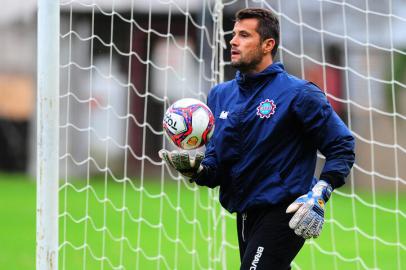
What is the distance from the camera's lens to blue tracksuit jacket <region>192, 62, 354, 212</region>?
4.49 meters

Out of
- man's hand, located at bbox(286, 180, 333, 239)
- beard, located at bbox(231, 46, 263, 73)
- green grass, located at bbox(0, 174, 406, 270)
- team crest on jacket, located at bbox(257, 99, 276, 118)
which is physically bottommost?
green grass, located at bbox(0, 174, 406, 270)

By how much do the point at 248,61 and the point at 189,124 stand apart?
45 centimetres

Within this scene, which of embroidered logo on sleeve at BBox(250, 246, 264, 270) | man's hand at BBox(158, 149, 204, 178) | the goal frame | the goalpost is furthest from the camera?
the goalpost

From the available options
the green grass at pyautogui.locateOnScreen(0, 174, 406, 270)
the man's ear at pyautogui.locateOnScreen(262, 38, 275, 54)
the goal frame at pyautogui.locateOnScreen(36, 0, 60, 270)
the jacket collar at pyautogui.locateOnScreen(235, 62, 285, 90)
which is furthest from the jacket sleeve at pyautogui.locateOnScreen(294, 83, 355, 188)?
the green grass at pyautogui.locateOnScreen(0, 174, 406, 270)

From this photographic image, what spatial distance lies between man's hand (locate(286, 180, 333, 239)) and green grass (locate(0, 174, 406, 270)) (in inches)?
88.7

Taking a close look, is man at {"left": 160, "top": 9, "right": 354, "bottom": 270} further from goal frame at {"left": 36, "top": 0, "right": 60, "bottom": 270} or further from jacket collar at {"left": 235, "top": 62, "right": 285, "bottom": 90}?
goal frame at {"left": 36, "top": 0, "right": 60, "bottom": 270}

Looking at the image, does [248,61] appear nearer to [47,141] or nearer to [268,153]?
[268,153]

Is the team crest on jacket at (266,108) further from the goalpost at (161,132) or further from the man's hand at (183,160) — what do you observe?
the goalpost at (161,132)

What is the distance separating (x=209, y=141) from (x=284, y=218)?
2.07 ft

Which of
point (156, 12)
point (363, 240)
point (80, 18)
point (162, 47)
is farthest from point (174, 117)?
point (162, 47)

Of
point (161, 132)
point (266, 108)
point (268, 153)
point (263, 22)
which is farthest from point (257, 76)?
point (161, 132)

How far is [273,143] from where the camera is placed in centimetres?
461

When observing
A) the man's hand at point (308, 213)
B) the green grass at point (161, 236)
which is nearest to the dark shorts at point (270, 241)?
the man's hand at point (308, 213)

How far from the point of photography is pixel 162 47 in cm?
1980
